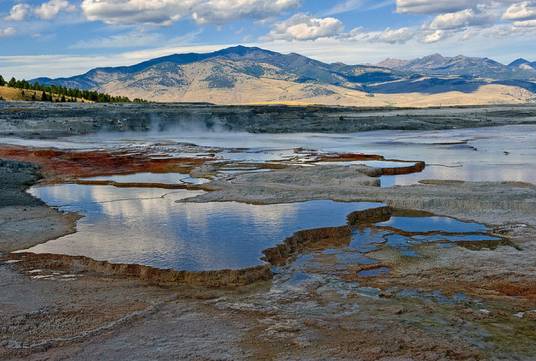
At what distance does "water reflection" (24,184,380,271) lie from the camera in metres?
8.82

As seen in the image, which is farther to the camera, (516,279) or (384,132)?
(384,132)

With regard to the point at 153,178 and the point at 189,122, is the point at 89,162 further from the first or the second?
the point at 189,122

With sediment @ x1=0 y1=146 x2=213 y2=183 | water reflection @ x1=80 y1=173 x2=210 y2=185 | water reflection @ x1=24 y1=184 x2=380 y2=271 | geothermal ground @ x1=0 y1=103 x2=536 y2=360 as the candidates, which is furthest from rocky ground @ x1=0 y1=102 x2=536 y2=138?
water reflection @ x1=24 y1=184 x2=380 y2=271

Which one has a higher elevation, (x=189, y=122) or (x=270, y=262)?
(x=189, y=122)

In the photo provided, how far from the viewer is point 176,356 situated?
5.67 metres

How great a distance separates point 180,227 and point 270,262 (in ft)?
8.53

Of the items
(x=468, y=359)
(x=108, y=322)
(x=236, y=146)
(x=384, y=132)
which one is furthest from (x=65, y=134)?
(x=468, y=359)

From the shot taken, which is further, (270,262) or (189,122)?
(189,122)

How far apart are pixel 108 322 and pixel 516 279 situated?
5.32 metres

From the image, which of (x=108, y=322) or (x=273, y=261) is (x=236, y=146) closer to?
(x=273, y=261)

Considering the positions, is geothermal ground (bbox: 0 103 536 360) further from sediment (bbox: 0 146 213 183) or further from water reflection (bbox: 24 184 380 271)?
sediment (bbox: 0 146 213 183)

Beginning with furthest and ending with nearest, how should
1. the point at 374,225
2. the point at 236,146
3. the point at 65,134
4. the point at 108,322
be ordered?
the point at 65,134
the point at 236,146
the point at 374,225
the point at 108,322

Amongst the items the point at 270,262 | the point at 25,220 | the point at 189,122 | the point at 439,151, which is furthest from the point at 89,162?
the point at 189,122

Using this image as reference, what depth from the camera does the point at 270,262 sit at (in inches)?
342
